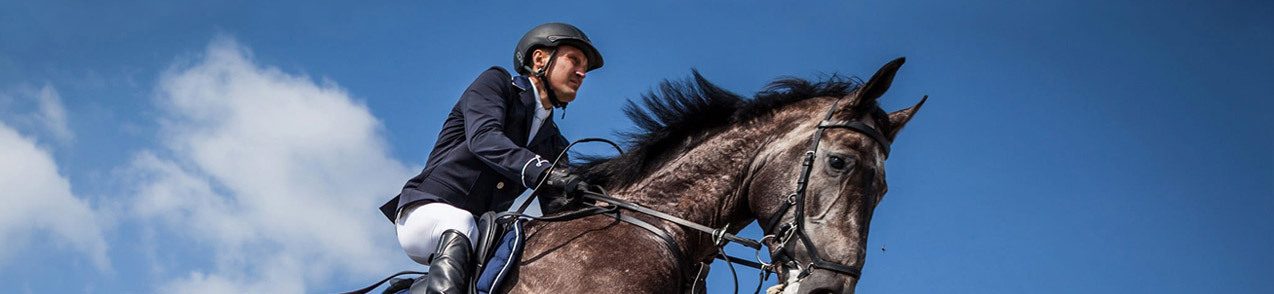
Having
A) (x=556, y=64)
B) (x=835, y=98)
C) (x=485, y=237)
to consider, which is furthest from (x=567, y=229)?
(x=835, y=98)

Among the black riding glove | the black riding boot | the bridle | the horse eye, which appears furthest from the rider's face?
the horse eye

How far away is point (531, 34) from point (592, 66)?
453 mm

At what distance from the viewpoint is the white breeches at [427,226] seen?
7367mm

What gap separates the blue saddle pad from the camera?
707 cm

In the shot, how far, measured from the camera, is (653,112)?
8.49 metres

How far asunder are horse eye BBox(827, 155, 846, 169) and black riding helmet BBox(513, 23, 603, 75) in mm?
1775

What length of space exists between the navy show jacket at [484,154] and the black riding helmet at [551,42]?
0.93ft

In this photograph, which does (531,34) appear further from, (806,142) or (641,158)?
(806,142)

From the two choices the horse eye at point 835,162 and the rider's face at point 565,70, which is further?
the rider's face at point 565,70

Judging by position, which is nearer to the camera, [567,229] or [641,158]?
[567,229]

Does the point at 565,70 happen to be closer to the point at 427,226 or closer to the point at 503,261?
the point at 427,226

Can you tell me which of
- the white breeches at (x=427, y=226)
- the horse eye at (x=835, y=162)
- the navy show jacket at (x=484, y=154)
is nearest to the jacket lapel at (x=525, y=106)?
the navy show jacket at (x=484, y=154)

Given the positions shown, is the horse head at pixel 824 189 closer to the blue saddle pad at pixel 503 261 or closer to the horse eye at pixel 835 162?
the horse eye at pixel 835 162

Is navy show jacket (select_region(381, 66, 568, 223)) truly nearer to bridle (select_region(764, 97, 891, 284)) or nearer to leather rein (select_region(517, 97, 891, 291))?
leather rein (select_region(517, 97, 891, 291))
